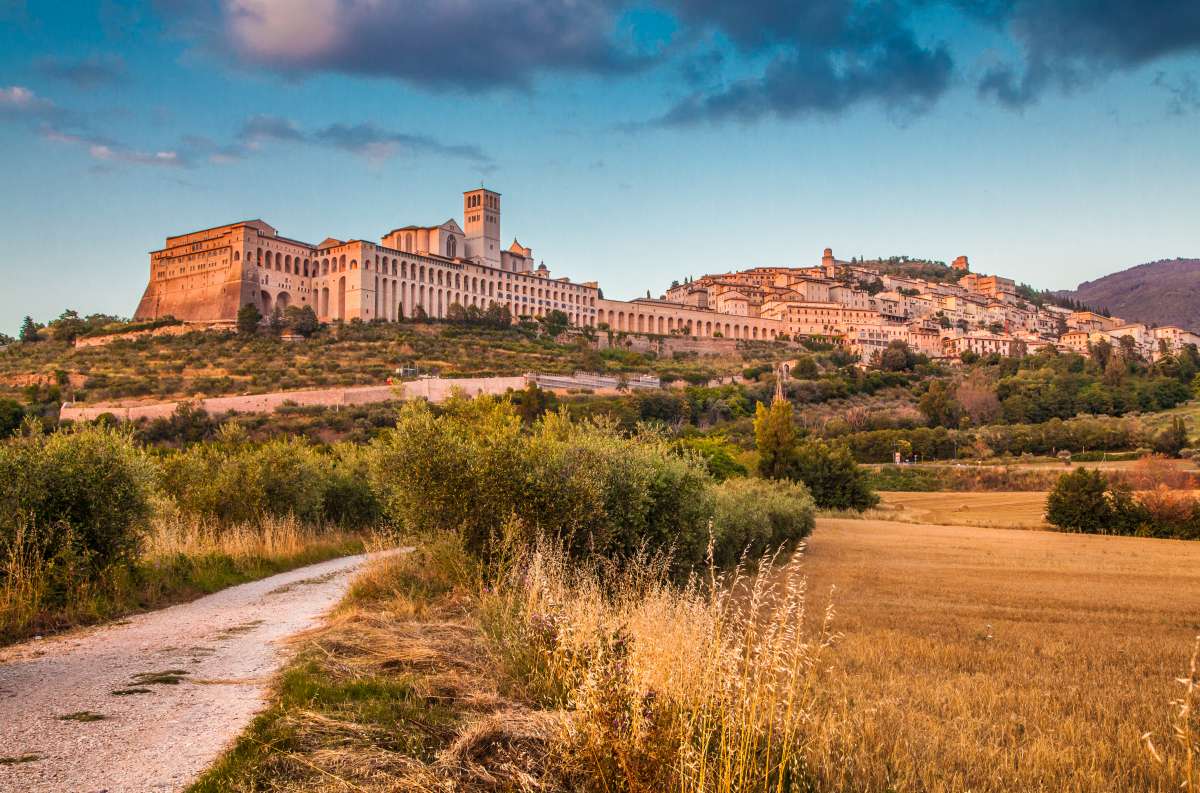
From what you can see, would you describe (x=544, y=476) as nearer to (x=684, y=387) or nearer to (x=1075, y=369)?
(x=684, y=387)

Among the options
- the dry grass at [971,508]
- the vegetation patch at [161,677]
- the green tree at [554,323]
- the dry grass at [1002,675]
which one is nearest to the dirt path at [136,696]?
the vegetation patch at [161,677]

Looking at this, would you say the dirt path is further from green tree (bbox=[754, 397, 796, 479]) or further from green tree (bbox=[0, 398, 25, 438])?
green tree (bbox=[0, 398, 25, 438])

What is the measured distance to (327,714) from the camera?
5.50 metres

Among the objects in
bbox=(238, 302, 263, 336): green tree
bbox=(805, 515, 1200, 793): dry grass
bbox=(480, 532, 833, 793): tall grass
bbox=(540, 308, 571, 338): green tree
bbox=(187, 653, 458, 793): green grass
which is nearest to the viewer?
bbox=(480, 532, 833, 793): tall grass

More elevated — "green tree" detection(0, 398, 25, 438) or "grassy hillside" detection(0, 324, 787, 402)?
"grassy hillside" detection(0, 324, 787, 402)

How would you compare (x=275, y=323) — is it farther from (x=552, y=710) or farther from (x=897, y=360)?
(x=552, y=710)

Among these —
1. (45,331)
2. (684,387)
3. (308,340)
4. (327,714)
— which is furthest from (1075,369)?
(45,331)

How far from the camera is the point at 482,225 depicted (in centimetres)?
11350

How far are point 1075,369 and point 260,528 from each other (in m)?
99.7

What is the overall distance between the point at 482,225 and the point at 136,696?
111417mm

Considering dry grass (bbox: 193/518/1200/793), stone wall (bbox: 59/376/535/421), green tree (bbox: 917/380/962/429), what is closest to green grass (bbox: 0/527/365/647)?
dry grass (bbox: 193/518/1200/793)

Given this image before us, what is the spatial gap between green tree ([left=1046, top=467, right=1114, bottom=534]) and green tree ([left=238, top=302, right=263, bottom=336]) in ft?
240

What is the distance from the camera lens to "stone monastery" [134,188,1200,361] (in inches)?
3610

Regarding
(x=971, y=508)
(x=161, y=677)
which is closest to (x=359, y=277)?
(x=971, y=508)
